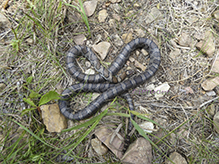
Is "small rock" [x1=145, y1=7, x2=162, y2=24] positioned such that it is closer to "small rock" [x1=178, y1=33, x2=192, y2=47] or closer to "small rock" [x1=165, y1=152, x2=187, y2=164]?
"small rock" [x1=178, y1=33, x2=192, y2=47]

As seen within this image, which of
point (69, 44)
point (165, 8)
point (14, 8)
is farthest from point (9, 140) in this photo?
point (165, 8)

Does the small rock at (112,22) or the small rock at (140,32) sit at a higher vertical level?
the small rock at (112,22)

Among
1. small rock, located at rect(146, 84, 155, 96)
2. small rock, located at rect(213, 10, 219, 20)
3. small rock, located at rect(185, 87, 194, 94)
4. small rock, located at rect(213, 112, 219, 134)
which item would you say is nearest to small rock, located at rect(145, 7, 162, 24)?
small rock, located at rect(213, 10, 219, 20)

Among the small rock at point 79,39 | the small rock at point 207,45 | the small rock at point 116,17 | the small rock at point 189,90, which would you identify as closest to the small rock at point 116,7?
the small rock at point 116,17

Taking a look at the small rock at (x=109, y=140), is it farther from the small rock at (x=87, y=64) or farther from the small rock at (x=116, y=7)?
the small rock at (x=116, y=7)

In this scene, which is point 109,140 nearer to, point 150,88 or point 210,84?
point 150,88

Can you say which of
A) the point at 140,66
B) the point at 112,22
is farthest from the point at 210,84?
the point at 112,22
